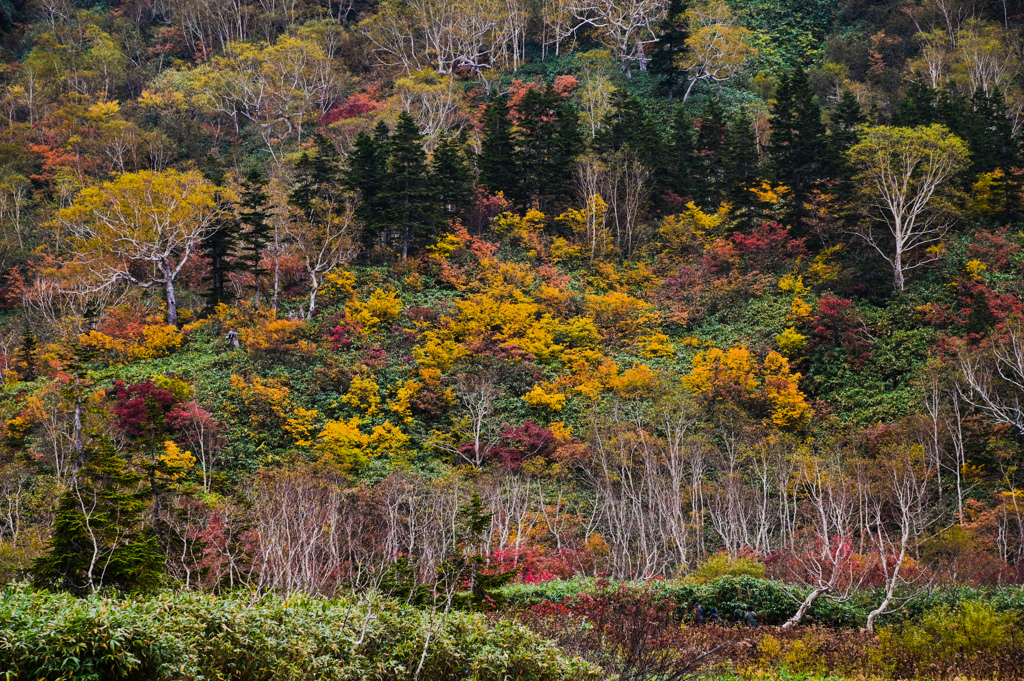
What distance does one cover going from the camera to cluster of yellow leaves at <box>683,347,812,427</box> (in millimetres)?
27516

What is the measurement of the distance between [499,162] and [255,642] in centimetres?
3603

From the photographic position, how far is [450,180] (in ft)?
133

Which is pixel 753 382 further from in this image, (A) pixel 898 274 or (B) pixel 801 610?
(B) pixel 801 610

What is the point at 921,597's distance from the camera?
15609 millimetres

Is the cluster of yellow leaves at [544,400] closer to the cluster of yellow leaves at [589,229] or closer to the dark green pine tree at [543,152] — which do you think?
the cluster of yellow leaves at [589,229]

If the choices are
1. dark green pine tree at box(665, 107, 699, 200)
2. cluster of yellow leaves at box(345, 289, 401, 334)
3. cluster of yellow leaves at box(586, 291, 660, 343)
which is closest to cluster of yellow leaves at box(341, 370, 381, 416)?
cluster of yellow leaves at box(345, 289, 401, 334)

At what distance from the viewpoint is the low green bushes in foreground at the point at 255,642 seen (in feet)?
24.2

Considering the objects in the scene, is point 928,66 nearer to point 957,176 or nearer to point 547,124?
point 957,176

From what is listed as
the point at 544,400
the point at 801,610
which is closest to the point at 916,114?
the point at 544,400

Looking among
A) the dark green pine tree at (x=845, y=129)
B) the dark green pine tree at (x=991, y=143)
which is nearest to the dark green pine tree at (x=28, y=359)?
the dark green pine tree at (x=845, y=129)

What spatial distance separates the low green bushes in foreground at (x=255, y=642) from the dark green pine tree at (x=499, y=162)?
33163mm

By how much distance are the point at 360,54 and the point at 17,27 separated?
106 feet

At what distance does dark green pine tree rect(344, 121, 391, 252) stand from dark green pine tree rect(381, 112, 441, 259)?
43 cm

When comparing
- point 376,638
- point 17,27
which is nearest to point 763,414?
point 376,638
